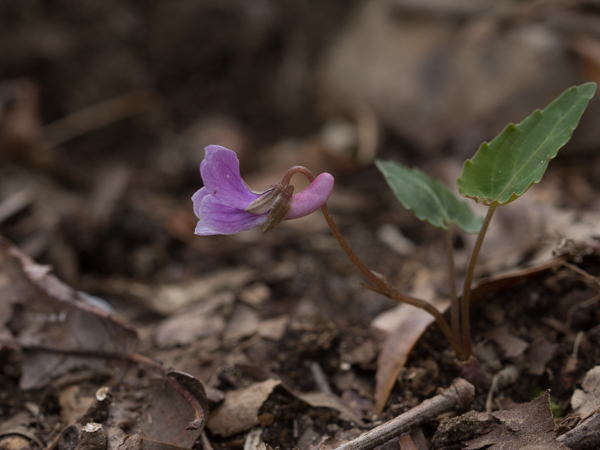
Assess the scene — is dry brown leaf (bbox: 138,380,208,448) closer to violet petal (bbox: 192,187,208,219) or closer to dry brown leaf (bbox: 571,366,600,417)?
violet petal (bbox: 192,187,208,219)

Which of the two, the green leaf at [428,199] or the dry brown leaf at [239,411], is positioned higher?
the green leaf at [428,199]

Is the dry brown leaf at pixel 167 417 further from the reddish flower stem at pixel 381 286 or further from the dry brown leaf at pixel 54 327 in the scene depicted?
the reddish flower stem at pixel 381 286

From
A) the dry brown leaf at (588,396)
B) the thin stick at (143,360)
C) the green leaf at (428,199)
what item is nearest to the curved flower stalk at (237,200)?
the green leaf at (428,199)

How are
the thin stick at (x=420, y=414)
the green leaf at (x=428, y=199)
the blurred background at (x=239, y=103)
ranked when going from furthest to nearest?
the blurred background at (x=239, y=103)
the green leaf at (x=428, y=199)
the thin stick at (x=420, y=414)

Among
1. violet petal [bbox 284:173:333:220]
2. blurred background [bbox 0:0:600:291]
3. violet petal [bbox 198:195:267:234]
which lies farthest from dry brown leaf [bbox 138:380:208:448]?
blurred background [bbox 0:0:600:291]

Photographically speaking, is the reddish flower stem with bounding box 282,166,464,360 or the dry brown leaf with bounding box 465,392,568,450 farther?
the reddish flower stem with bounding box 282,166,464,360

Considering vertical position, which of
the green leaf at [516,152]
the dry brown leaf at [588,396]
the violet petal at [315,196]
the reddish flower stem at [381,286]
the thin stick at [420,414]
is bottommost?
the thin stick at [420,414]
